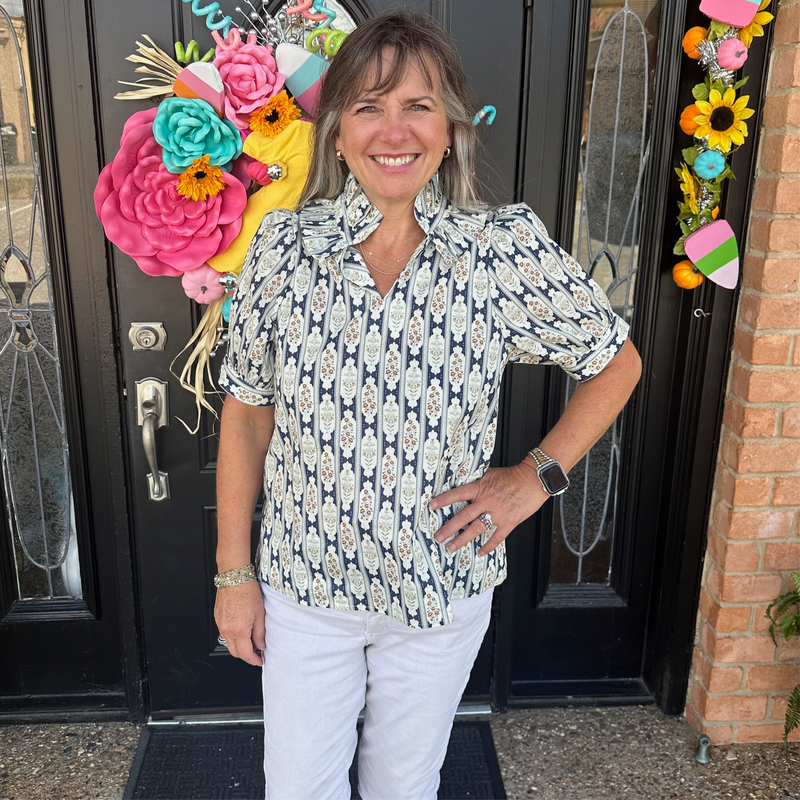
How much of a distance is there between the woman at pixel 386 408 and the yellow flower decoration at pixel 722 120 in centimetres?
78

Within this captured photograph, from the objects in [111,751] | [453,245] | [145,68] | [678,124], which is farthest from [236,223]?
[111,751]

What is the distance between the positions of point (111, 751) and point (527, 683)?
1347 mm

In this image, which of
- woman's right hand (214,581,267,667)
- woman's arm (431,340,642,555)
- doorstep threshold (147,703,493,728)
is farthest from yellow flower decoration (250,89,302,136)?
→ doorstep threshold (147,703,493,728)

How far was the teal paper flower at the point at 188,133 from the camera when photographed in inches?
72.6

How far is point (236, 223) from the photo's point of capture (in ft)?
6.44

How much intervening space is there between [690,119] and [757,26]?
0.26 metres

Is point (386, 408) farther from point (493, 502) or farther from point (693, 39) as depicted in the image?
point (693, 39)

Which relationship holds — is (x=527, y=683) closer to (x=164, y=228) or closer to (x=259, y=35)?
(x=164, y=228)

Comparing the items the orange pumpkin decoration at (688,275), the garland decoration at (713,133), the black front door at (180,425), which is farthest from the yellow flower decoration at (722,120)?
the black front door at (180,425)

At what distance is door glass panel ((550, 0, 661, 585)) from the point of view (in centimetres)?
205

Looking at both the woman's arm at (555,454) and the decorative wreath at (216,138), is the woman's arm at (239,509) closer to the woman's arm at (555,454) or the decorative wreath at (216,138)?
the woman's arm at (555,454)

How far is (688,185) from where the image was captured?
80.4 inches

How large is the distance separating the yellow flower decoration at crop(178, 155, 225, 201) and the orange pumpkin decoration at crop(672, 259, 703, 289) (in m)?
1.27

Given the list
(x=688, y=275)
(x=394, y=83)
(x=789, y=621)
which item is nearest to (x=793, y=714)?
(x=789, y=621)
